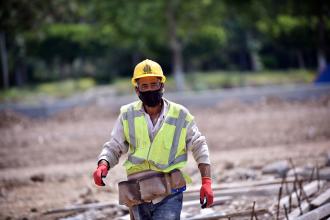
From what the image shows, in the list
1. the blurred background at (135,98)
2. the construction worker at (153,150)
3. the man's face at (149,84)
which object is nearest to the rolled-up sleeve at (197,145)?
the construction worker at (153,150)

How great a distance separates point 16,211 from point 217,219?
3526 millimetres

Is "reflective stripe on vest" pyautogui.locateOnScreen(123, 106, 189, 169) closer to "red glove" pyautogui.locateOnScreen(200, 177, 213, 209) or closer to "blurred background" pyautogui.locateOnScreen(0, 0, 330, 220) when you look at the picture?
"red glove" pyautogui.locateOnScreen(200, 177, 213, 209)

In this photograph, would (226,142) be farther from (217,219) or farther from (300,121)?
(217,219)

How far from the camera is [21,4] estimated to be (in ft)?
69.3

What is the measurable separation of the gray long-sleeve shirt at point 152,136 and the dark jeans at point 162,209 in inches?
14.6

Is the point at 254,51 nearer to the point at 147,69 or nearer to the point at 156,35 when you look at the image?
the point at 156,35

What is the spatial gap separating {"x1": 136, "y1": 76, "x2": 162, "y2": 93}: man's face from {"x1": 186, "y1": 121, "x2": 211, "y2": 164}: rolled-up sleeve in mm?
415

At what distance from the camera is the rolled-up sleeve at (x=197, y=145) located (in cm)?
457

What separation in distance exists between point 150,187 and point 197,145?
1.68ft

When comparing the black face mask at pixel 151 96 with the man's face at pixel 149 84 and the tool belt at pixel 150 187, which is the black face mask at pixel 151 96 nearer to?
the man's face at pixel 149 84

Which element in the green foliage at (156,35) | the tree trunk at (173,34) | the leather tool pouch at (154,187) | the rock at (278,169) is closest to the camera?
the leather tool pouch at (154,187)

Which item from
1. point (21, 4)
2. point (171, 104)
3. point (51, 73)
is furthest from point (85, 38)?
point (171, 104)

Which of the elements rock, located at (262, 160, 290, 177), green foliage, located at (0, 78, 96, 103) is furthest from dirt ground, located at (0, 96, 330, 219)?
green foliage, located at (0, 78, 96, 103)

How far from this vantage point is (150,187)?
4.48 metres
